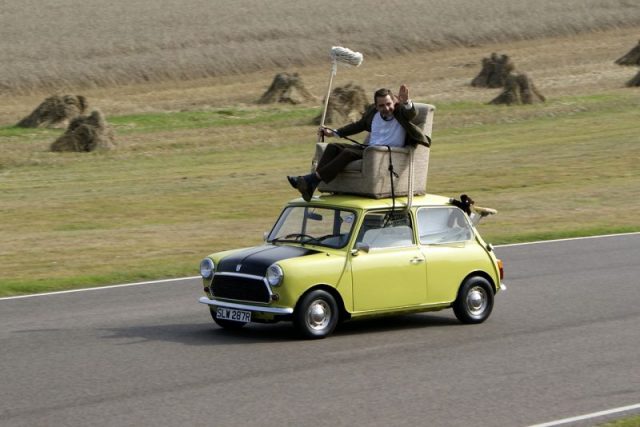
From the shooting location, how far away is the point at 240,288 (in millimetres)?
12922

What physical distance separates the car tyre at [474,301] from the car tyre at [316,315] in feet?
5.52

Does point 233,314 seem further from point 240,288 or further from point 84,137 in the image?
point 84,137

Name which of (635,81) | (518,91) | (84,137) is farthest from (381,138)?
(635,81)

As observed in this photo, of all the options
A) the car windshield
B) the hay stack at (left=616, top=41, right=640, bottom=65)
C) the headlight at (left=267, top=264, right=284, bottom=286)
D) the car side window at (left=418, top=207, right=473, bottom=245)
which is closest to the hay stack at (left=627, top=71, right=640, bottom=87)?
the hay stack at (left=616, top=41, right=640, bottom=65)

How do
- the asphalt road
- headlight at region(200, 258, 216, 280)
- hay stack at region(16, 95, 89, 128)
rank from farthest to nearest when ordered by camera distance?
hay stack at region(16, 95, 89, 128) < headlight at region(200, 258, 216, 280) < the asphalt road

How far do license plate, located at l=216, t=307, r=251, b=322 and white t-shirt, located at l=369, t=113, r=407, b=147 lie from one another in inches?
98.6

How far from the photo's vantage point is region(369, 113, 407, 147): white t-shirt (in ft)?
45.2

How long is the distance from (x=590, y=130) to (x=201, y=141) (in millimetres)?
12171

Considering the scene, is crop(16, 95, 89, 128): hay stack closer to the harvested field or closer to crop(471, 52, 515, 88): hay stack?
the harvested field

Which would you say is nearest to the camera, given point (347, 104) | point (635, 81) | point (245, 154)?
point (245, 154)

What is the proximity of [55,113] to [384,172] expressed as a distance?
2778 cm

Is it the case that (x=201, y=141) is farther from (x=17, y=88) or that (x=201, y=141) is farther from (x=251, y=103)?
(x=17, y=88)

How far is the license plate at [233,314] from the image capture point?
12836 mm

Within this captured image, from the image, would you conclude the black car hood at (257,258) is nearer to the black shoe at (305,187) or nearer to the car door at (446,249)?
the black shoe at (305,187)
